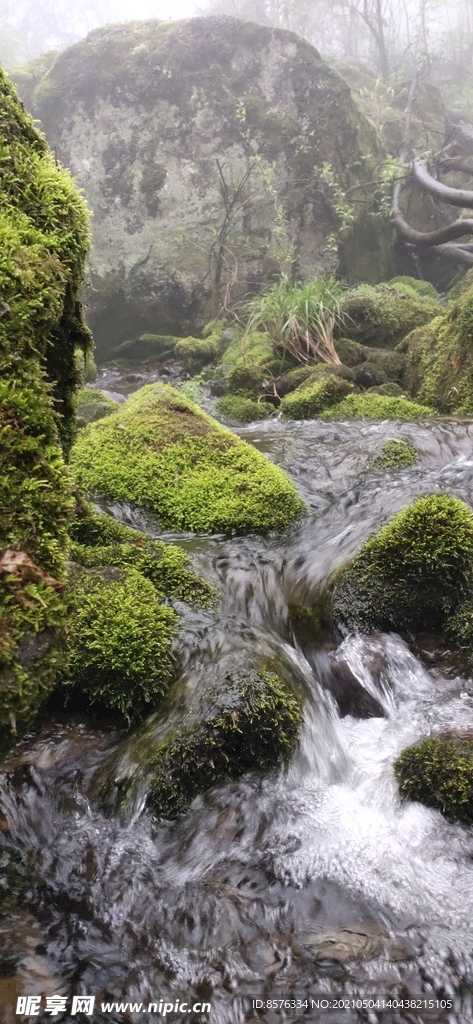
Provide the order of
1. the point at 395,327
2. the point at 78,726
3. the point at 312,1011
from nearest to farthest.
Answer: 1. the point at 312,1011
2. the point at 78,726
3. the point at 395,327

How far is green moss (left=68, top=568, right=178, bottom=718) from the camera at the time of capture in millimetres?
2641

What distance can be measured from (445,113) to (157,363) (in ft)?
44.0

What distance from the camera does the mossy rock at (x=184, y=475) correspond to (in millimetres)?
4250

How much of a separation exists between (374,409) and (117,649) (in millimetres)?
4982

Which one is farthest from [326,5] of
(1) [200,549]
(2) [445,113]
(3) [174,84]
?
(1) [200,549]

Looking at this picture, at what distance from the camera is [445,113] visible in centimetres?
1731

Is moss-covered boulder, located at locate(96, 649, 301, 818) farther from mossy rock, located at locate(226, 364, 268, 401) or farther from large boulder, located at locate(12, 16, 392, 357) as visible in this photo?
large boulder, located at locate(12, 16, 392, 357)

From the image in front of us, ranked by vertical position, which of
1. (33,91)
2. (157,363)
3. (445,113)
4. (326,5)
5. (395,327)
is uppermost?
(326,5)

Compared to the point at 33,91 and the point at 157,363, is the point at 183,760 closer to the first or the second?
the point at 157,363

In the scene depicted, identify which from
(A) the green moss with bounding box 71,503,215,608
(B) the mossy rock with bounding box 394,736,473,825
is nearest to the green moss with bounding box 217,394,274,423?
(A) the green moss with bounding box 71,503,215,608

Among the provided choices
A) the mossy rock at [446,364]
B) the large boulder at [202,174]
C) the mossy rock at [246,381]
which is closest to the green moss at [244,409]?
the mossy rock at [246,381]

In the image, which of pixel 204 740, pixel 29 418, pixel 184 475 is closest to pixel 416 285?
pixel 184 475

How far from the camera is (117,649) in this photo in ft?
8.73

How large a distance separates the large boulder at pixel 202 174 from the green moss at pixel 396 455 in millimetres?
8130
